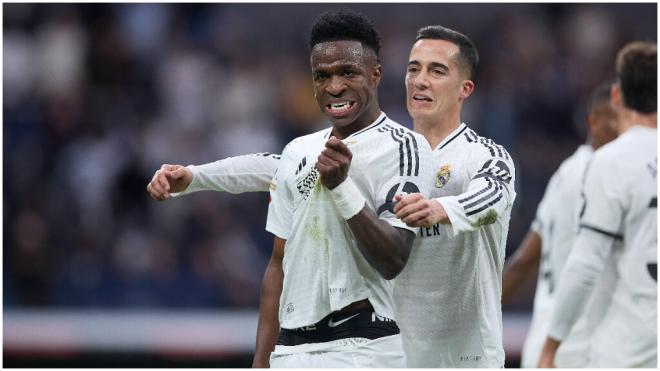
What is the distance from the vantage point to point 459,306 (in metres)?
4.79

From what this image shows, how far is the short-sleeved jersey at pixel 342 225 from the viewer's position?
3992 mm

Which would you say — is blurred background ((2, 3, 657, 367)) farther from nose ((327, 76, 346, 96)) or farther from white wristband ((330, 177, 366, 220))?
white wristband ((330, 177, 366, 220))

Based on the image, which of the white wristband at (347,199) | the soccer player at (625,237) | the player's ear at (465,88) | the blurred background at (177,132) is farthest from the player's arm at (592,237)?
the blurred background at (177,132)

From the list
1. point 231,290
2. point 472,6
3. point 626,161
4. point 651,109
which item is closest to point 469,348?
point 626,161

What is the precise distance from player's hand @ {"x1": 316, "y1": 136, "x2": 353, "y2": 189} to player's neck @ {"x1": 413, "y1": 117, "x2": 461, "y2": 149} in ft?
4.01

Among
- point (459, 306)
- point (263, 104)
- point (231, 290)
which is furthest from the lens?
point (263, 104)

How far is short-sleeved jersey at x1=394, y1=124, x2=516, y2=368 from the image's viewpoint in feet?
15.4

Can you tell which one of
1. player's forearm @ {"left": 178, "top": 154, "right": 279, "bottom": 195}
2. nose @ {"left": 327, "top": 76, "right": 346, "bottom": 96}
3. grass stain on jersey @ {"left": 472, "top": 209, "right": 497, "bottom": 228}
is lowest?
grass stain on jersey @ {"left": 472, "top": 209, "right": 497, "bottom": 228}

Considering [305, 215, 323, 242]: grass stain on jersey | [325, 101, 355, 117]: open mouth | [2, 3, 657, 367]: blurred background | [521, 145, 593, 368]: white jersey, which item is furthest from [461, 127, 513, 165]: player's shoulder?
[2, 3, 657, 367]: blurred background

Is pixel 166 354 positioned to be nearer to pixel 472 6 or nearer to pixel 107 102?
pixel 107 102

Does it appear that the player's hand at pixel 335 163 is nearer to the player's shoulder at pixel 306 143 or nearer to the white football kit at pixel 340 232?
the white football kit at pixel 340 232

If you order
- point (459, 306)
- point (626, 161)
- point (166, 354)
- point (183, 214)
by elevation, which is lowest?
point (166, 354)

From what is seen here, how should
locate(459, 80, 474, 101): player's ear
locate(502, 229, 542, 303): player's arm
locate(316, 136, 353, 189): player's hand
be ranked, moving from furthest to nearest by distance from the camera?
locate(502, 229, 542, 303): player's arm
locate(459, 80, 474, 101): player's ear
locate(316, 136, 353, 189): player's hand

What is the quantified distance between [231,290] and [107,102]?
9.15 feet
